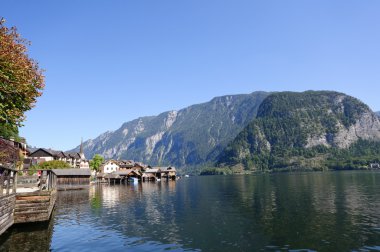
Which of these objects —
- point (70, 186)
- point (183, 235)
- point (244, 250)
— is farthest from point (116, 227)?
point (70, 186)

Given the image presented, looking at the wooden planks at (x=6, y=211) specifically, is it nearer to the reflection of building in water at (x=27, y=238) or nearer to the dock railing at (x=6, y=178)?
the dock railing at (x=6, y=178)

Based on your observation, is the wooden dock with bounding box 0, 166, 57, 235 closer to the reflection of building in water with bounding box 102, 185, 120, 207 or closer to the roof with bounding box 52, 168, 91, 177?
the reflection of building in water with bounding box 102, 185, 120, 207

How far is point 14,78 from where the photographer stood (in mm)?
21672

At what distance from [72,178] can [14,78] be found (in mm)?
95619

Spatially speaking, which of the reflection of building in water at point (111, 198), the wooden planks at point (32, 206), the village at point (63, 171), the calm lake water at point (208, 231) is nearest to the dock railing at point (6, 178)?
the wooden planks at point (32, 206)

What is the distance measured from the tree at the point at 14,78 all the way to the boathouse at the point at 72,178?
87.6 m

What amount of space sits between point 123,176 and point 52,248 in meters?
142

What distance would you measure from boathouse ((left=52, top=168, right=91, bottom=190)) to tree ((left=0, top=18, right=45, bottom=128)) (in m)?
87.6

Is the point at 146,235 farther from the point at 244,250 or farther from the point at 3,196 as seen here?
the point at 3,196

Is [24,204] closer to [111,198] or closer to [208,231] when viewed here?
[208,231]

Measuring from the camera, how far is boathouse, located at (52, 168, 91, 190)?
105831mm

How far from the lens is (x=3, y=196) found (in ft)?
82.2

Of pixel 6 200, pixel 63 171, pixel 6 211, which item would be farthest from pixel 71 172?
pixel 6 200

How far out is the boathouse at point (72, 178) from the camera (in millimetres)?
105831
